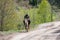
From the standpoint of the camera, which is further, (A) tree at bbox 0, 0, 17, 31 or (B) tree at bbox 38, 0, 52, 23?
(B) tree at bbox 38, 0, 52, 23

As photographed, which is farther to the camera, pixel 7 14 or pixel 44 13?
pixel 44 13

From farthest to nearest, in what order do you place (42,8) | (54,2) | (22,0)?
(22,0), (54,2), (42,8)

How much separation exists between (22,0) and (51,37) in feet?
201

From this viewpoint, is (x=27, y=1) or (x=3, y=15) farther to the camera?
(x=27, y=1)

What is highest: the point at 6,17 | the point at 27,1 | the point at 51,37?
the point at 51,37

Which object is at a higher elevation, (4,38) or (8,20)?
(4,38)

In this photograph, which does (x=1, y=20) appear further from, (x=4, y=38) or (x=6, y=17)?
(x=4, y=38)

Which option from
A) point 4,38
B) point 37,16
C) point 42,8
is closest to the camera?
point 4,38

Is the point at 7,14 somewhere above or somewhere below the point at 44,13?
above

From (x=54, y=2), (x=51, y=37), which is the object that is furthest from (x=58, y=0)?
(x=51, y=37)

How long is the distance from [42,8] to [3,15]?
878 cm

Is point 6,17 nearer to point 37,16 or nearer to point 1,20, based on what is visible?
point 1,20

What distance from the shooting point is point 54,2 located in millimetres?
61625

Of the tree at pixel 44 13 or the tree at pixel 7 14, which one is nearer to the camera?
the tree at pixel 7 14
